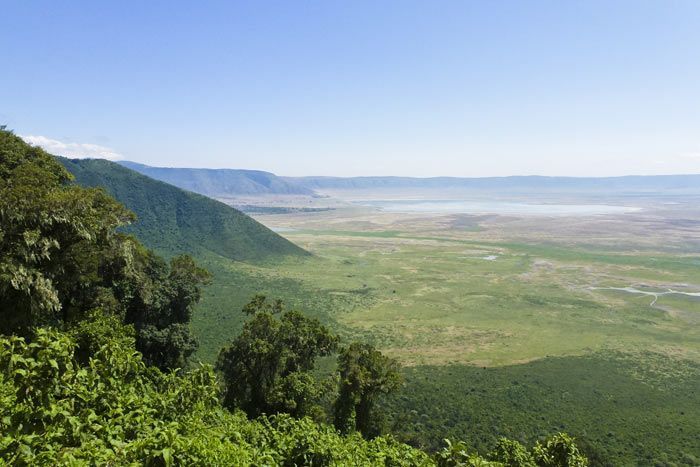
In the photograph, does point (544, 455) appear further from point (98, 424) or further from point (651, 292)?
point (651, 292)

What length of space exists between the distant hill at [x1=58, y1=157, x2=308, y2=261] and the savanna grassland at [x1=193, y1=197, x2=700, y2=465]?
8726 mm

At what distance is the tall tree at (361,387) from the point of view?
23.5 m

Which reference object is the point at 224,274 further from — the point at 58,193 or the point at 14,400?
the point at 14,400

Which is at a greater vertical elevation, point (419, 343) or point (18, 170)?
point (18, 170)

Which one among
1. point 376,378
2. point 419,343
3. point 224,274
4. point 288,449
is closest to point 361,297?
point 419,343

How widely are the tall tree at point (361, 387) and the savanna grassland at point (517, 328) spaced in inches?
237

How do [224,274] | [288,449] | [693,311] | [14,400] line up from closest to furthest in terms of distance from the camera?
[14,400]
[288,449]
[693,311]
[224,274]

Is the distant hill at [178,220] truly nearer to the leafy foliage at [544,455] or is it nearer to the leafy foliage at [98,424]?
the leafy foliage at [544,455]

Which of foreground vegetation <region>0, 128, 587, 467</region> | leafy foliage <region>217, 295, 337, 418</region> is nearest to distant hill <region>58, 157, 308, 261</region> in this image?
foreground vegetation <region>0, 128, 587, 467</region>

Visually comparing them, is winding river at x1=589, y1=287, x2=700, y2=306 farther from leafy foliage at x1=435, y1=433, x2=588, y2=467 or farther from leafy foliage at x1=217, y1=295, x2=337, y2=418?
leafy foliage at x1=435, y1=433, x2=588, y2=467

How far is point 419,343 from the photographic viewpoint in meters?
49.9

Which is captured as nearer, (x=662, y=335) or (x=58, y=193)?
(x=58, y=193)

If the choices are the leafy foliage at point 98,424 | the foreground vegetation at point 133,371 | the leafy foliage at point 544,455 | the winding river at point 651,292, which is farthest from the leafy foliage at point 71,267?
the winding river at point 651,292

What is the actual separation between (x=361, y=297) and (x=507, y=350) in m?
27.0
